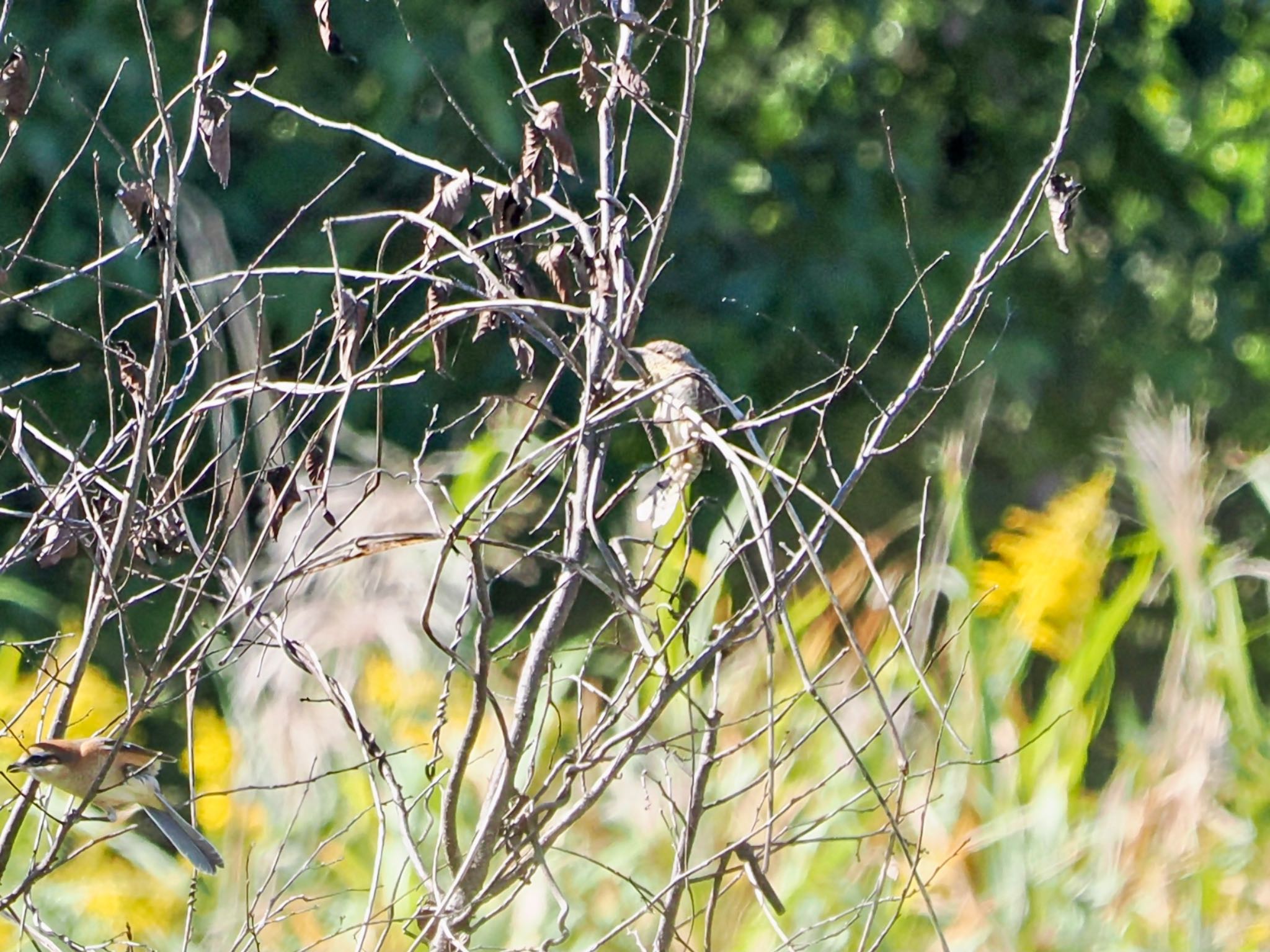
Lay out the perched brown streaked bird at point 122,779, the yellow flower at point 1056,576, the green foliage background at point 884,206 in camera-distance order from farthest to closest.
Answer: the green foliage background at point 884,206, the yellow flower at point 1056,576, the perched brown streaked bird at point 122,779

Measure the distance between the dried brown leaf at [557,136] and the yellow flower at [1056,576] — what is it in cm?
212

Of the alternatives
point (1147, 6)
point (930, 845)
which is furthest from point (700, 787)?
point (1147, 6)

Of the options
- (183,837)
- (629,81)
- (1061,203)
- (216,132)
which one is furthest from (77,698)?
(1061,203)

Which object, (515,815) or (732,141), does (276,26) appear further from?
(515,815)

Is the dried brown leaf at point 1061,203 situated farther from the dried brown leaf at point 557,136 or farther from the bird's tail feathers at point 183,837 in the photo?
the bird's tail feathers at point 183,837

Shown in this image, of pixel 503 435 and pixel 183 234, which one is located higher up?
pixel 503 435

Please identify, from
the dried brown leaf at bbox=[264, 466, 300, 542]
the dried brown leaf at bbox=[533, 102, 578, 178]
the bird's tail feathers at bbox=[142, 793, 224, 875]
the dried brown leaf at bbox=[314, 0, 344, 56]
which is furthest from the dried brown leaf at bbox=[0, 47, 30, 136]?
the bird's tail feathers at bbox=[142, 793, 224, 875]

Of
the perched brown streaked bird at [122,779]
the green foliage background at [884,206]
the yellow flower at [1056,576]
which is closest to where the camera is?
the perched brown streaked bird at [122,779]

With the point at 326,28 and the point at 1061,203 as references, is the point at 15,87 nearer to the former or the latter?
the point at 326,28

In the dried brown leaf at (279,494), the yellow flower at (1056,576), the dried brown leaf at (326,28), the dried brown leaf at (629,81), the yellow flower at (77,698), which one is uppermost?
the yellow flower at (1056,576)

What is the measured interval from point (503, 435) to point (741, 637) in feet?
7.48

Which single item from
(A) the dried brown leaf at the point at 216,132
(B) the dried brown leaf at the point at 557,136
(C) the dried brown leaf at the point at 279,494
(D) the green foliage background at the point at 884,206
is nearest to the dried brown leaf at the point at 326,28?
(A) the dried brown leaf at the point at 216,132

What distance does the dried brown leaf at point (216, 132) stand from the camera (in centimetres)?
169

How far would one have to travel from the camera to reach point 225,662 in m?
1.68
